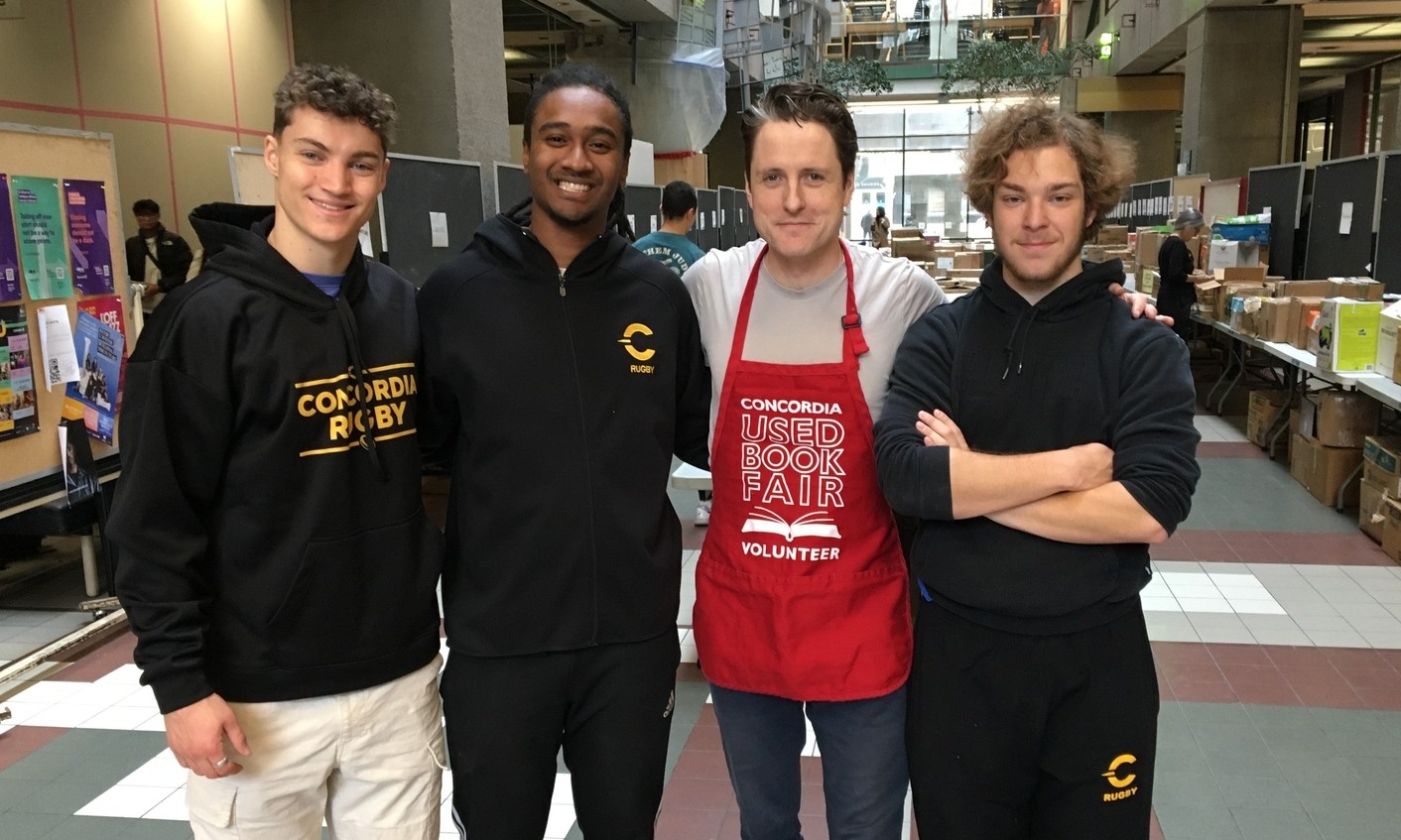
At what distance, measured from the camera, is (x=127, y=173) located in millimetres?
7578

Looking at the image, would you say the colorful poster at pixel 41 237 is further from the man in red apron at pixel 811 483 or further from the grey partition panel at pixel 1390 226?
the grey partition panel at pixel 1390 226

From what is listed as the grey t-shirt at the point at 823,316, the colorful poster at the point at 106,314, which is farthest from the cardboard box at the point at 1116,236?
the grey t-shirt at the point at 823,316

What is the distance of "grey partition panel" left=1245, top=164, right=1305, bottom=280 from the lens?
8.27 metres

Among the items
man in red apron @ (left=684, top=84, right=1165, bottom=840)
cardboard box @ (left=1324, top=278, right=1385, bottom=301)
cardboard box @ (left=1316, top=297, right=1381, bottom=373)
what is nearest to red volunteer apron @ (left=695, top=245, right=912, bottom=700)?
man in red apron @ (left=684, top=84, right=1165, bottom=840)

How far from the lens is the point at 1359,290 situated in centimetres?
600

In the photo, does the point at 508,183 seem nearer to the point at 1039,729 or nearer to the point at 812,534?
the point at 812,534

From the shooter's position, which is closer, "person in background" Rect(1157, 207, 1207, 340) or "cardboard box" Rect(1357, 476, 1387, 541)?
"cardboard box" Rect(1357, 476, 1387, 541)

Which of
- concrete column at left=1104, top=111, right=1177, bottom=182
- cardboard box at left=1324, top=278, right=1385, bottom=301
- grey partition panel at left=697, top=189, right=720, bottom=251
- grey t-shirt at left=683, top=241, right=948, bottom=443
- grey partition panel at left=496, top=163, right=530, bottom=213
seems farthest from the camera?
concrete column at left=1104, top=111, right=1177, bottom=182

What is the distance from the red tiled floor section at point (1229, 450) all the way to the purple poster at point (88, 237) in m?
6.48

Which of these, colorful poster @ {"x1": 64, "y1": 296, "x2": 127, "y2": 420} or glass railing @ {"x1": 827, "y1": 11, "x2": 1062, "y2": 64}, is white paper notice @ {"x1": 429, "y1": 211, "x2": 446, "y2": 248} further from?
glass railing @ {"x1": 827, "y1": 11, "x2": 1062, "y2": 64}

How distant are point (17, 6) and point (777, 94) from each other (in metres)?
6.21

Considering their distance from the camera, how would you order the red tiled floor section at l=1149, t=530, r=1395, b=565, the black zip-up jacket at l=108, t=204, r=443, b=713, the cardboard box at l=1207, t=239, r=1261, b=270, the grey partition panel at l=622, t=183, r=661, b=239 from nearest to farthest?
the black zip-up jacket at l=108, t=204, r=443, b=713 < the red tiled floor section at l=1149, t=530, r=1395, b=565 < the cardboard box at l=1207, t=239, r=1261, b=270 < the grey partition panel at l=622, t=183, r=661, b=239

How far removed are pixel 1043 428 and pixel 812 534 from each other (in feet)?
1.40

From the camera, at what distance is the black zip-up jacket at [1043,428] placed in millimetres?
1537
